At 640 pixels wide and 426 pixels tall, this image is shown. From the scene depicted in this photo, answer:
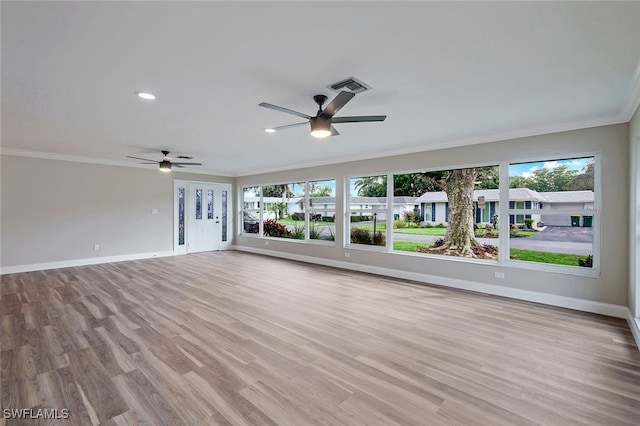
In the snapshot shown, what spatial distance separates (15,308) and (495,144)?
23.9 feet

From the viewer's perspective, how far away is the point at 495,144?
4.58 metres

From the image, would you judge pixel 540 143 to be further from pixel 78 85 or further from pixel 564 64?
pixel 78 85

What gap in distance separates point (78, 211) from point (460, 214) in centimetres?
822

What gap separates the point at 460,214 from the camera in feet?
17.5

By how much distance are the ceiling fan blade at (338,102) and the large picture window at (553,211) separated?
3.36 metres

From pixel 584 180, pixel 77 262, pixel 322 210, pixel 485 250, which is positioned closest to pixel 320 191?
pixel 322 210

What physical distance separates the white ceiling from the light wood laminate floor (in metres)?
2.51

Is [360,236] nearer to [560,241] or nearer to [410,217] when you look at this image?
[410,217]

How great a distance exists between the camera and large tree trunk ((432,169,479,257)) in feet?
16.9

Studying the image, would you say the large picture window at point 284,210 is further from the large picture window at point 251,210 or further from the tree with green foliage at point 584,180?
the tree with green foliage at point 584,180

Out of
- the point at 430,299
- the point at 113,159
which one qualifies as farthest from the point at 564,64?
the point at 113,159

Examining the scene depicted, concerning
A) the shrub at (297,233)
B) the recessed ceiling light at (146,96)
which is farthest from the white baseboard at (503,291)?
the recessed ceiling light at (146,96)

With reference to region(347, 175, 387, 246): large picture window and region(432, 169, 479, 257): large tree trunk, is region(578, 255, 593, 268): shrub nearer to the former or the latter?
region(432, 169, 479, 257): large tree trunk

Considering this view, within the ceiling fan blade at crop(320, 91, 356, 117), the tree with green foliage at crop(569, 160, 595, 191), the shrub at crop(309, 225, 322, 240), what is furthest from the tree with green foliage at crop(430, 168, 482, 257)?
the ceiling fan blade at crop(320, 91, 356, 117)
